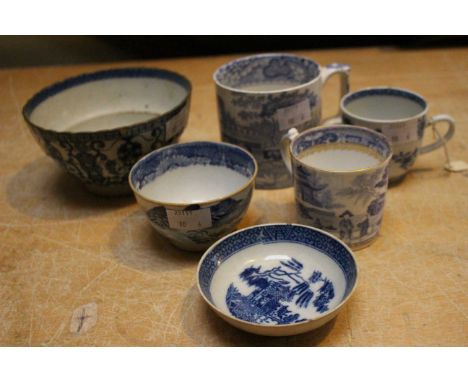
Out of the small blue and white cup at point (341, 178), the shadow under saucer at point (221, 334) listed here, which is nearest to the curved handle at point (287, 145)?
the small blue and white cup at point (341, 178)

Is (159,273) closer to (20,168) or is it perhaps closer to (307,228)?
(307,228)

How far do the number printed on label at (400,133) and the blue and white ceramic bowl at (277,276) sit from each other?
8.7 inches

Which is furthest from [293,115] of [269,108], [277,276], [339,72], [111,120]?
[111,120]

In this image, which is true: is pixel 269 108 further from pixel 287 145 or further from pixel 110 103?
pixel 110 103

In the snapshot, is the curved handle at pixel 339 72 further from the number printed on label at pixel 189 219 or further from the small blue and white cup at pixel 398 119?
the number printed on label at pixel 189 219

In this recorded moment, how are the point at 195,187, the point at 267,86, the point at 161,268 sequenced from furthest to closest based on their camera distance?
the point at 267,86 → the point at 195,187 → the point at 161,268

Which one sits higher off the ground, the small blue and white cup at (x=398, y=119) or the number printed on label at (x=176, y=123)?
the number printed on label at (x=176, y=123)

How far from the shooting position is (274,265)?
0.74 metres

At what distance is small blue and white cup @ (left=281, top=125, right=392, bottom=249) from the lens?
28.8 inches

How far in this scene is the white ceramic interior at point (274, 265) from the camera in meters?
0.68

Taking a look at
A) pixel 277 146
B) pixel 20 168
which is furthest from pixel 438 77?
pixel 20 168

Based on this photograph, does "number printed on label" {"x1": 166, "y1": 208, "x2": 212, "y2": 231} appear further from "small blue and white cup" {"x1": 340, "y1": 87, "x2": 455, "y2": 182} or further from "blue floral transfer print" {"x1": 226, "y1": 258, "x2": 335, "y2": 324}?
"small blue and white cup" {"x1": 340, "y1": 87, "x2": 455, "y2": 182}

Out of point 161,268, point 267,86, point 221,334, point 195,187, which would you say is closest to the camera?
point 221,334

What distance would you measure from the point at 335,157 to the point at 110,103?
0.46 metres
